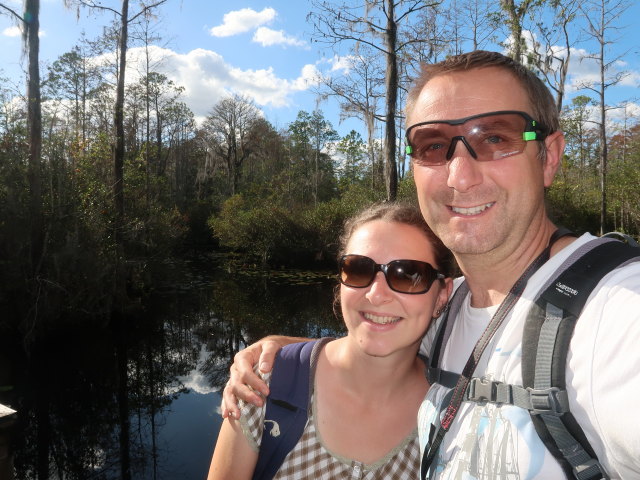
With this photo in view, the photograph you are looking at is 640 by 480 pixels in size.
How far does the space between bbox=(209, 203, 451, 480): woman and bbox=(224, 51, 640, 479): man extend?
0.48 feet

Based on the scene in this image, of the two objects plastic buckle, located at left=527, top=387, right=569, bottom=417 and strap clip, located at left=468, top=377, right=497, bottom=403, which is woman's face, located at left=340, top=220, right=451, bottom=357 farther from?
plastic buckle, located at left=527, top=387, right=569, bottom=417

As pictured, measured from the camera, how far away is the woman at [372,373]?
60.4 inches

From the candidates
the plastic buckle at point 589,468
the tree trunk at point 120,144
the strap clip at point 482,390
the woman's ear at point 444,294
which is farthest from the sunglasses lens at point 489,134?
the tree trunk at point 120,144

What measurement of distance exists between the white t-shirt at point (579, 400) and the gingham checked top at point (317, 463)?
0.37 m

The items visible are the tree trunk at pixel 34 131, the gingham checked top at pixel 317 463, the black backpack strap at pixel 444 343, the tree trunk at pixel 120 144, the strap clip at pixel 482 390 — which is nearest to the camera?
the strap clip at pixel 482 390

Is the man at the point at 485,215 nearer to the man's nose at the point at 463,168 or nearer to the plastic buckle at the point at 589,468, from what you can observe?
the man's nose at the point at 463,168

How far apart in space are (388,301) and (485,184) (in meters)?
0.54

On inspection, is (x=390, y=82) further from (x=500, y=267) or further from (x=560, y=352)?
(x=560, y=352)

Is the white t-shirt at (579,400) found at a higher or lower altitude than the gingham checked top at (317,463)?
higher

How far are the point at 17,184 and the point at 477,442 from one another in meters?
9.42

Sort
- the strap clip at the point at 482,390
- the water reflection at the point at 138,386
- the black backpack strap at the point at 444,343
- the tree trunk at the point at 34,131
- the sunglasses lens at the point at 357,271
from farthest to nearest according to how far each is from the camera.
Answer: the tree trunk at the point at 34,131
the water reflection at the point at 138,386
the sunglasses lens at the point at 357,271
the black backpack strap at the point at 444,343
the strap clip at the point at 482,390

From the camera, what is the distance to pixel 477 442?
43.8 inches

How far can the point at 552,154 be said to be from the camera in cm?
155

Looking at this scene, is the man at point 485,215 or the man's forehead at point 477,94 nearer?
the man at point 485,215
